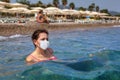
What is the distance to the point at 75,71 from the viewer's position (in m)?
4.34

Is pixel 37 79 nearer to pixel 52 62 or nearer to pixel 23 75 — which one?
pixel 23 75

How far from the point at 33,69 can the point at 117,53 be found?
3137mm

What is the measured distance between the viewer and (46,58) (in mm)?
5219

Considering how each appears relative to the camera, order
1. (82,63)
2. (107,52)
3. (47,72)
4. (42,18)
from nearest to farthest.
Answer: (47,72) < (82,63) < (107,52) < (42,18)

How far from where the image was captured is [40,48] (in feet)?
16.5

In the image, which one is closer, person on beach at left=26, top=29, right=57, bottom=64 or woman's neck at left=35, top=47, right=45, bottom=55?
person on beach at left=26, top=29, right=57, bottom=64

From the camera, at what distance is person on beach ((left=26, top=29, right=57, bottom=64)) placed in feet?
15.8

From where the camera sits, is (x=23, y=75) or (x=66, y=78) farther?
(x=23, y=75)

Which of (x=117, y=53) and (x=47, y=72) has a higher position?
(x=47, y=72)

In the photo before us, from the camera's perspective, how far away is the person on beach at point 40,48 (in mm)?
4828

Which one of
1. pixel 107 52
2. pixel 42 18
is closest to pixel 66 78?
pixel 107 52

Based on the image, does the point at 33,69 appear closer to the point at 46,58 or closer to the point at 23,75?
the point at 23,75

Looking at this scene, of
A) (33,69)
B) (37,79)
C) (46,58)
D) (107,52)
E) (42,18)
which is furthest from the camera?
(42,18)

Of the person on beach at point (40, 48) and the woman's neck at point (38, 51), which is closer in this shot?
the person on beach at point (40, 48)
